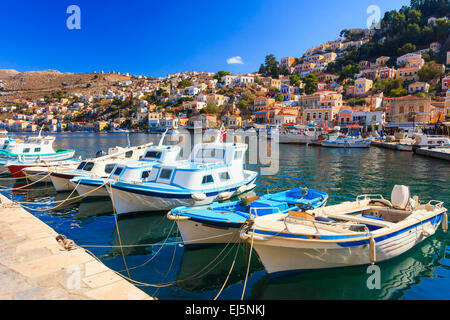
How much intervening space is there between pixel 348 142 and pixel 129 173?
46618 mm

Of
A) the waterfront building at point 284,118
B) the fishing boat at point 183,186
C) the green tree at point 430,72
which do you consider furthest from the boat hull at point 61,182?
the green tree at point 430,72

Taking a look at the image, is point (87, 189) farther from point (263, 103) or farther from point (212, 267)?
point (263, 103)

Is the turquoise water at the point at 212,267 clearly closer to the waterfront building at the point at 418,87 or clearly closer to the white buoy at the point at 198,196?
the white buoy at the point at 198,196

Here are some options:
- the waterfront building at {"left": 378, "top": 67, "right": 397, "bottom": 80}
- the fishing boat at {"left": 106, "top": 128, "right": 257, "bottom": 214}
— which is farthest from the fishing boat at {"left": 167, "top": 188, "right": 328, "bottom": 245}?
the waterfront building at {"left": 378, "top": 67, "right": 397, "bottom": 80}

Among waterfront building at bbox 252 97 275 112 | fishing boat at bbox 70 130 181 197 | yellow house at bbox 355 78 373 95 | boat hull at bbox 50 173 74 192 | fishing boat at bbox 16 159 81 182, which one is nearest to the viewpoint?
fishing boat at bbox 70 130 181 197

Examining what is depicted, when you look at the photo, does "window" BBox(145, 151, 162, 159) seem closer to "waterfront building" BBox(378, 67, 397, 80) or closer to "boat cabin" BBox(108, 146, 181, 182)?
"boat cabin" BBox(108, 146, 181, 182)

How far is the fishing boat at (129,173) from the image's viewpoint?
1413cm

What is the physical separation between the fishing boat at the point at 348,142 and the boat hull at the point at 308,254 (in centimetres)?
4730

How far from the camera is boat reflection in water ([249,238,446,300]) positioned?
6.66 meters

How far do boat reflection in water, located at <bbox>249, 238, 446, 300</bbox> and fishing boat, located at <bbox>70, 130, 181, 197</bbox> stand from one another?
848 centimetres

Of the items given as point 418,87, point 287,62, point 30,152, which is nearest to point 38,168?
point 30,152
